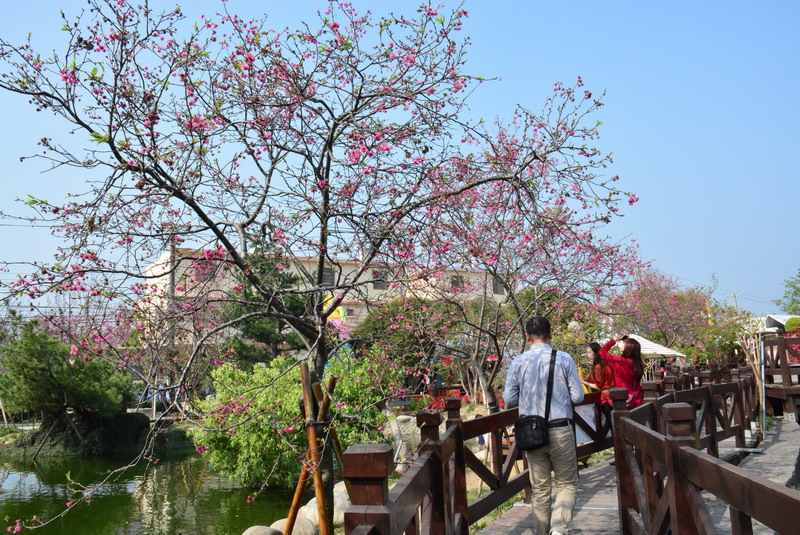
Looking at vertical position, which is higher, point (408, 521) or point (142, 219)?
point (142, 219)

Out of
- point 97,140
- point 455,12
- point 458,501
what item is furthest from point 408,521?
point 455,12

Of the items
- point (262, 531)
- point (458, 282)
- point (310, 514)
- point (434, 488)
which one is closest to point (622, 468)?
point (434, 488)

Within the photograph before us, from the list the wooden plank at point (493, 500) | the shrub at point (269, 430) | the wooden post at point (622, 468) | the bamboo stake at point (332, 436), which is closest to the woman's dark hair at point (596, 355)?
the wooden plank at point (493, 500)

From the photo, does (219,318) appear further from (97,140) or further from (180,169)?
(97,140)

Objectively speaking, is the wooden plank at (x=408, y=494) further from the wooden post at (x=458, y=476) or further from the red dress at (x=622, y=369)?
the red dress at (x=622, y=369)

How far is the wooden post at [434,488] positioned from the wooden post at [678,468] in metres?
1.38

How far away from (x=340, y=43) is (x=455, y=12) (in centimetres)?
122

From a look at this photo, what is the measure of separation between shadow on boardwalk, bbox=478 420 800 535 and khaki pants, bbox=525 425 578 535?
0.75 metres

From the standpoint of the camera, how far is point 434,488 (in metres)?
4.28

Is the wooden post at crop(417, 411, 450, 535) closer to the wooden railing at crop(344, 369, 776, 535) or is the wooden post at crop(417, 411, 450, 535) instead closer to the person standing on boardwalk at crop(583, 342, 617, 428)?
the wooden railing at crop(344, 369, 776, 535)

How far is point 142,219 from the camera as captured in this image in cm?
615

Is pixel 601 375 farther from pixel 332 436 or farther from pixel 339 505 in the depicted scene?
pixel 339 505

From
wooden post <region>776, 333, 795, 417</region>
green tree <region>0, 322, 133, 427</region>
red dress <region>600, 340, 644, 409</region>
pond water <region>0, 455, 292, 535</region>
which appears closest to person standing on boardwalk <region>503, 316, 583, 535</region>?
red dress <region>600, 340, 644, 409</region>

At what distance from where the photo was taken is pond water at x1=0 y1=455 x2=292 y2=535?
44.2ft
